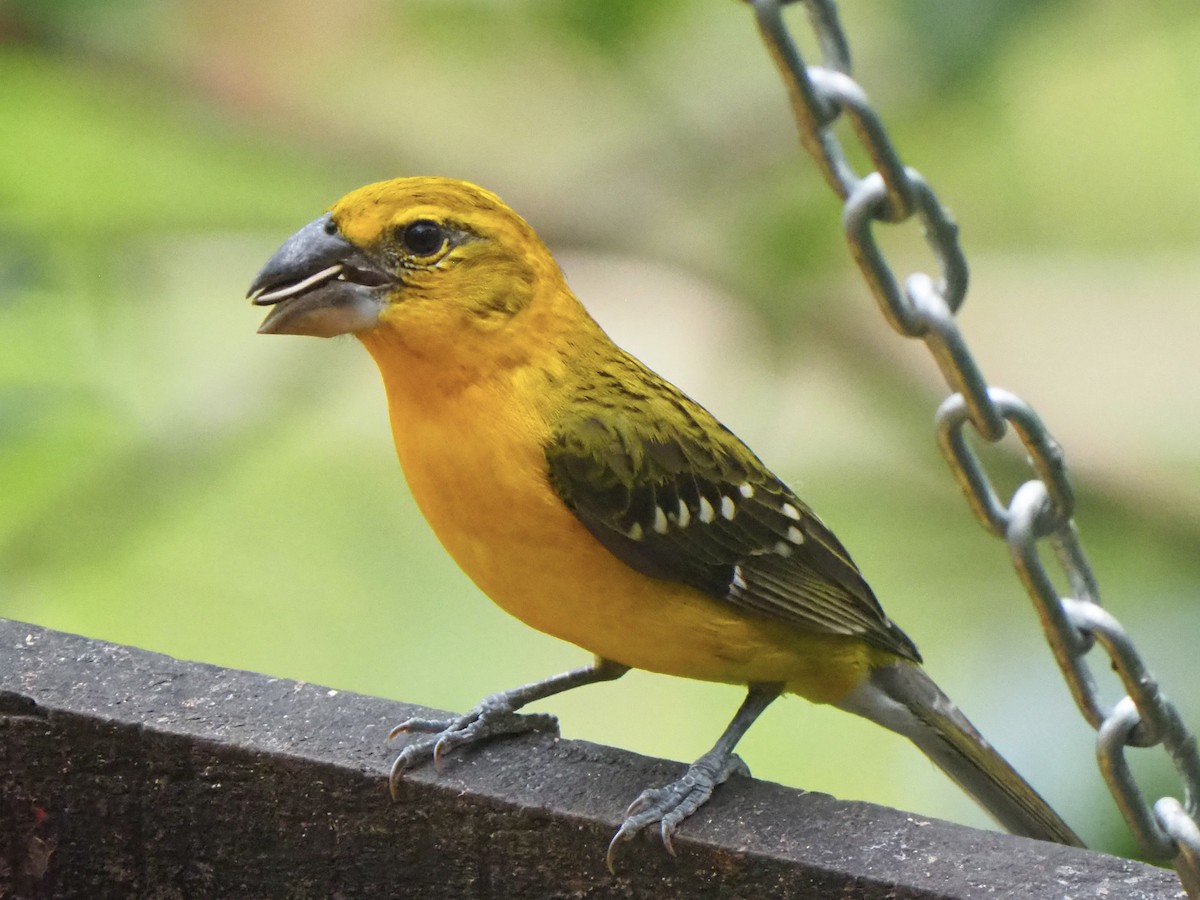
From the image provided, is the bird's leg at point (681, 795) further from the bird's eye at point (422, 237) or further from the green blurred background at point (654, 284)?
the green blurred background at point (654, 284)

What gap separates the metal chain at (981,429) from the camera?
1.24 metres

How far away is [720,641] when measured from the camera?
2.15 m

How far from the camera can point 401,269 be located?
1.99 metres

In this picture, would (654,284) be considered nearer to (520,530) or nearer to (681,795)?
(520,530)

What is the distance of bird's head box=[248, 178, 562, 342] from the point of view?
1.93 meters

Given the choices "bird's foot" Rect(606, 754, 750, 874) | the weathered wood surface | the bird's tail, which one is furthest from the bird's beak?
the bird's tail

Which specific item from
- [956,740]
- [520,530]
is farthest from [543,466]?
[956,740]

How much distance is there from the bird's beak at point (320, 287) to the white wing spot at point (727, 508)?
1.94 ft

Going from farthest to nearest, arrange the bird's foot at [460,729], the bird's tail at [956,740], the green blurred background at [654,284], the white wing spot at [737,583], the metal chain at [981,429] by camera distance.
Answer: the green blurred background at [654,284], the bird's tail at [956,740], the white wing spot at [737,583], the bird's foot at [460,729], the metal chain at [981,429]

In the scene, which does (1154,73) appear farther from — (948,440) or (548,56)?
(948,440)

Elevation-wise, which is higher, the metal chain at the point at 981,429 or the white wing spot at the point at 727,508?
the metal chain at the point at 981,429

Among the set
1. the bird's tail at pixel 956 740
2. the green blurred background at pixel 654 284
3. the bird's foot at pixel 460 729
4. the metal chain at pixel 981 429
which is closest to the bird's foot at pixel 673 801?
the bird's foot at pixel 460 729

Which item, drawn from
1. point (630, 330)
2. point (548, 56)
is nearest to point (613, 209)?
point (548, 56)

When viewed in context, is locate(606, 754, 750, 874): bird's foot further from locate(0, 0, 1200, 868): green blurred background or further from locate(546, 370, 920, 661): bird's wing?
locate(0, 0, 1200, 868): green blurred background
